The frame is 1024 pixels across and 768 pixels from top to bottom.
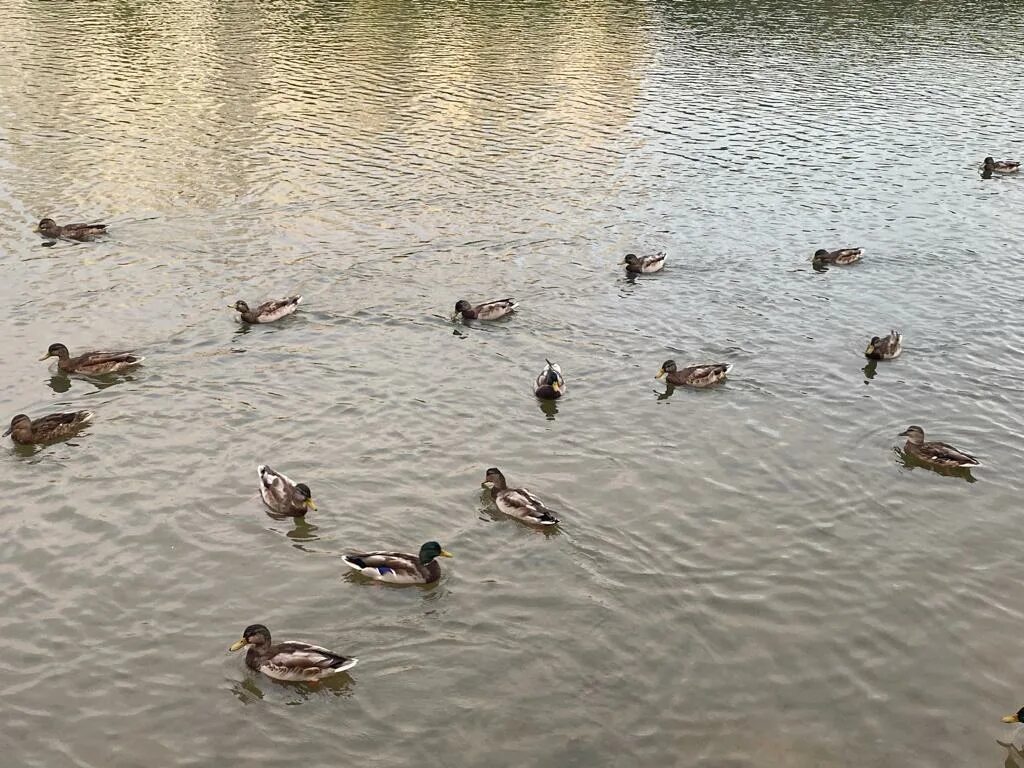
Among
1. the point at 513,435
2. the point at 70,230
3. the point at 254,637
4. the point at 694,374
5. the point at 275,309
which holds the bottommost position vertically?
the point at 513,435

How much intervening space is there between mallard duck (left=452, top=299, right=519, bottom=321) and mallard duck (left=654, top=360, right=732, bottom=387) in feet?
14.6

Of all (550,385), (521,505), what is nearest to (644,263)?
(550,385)

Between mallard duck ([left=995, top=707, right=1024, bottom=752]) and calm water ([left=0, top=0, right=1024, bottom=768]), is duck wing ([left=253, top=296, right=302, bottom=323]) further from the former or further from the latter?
mallard duck ([left=995, top=707, right=1024, bottom=752])

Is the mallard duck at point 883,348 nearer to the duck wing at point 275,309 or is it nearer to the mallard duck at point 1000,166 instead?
the duck wing at point 275,309

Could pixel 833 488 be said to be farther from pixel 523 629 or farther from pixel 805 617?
pixel 523 629

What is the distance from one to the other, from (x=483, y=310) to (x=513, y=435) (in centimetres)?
503

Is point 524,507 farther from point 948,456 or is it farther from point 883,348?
point 883,348

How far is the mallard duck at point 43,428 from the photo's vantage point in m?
17.6

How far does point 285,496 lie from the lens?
1579 centimetres

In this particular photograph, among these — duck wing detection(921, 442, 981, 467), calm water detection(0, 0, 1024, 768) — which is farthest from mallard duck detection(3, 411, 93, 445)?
duck wing detection(921, 442, 981, 467)

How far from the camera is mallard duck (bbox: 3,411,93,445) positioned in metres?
17.6

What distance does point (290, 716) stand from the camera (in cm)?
1244

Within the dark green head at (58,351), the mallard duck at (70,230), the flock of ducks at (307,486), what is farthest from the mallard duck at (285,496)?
the mallard duck at (70,230)

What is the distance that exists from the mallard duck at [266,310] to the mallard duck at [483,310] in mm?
3744
